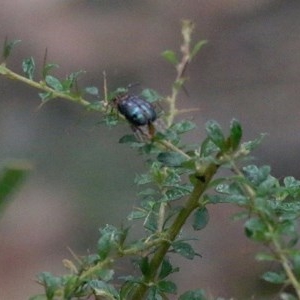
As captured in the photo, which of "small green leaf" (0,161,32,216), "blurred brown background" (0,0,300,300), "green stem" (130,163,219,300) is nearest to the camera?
"small green leaf" (0,161,32,216)

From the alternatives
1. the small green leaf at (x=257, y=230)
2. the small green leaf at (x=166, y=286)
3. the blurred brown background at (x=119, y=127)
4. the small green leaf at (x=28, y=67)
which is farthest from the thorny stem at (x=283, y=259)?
the blurred brown background at (x=119, y=127)

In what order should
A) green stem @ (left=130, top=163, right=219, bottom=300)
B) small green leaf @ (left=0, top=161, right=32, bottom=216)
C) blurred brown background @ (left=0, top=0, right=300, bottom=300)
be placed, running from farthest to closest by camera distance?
blurred brown background @ (left=0, top=0, right=300, bottom=300), green stem @ (left=130, top=163, right=219, bottom=300), small green leaf @ (left=0, top=161, right=32, bottom=216)

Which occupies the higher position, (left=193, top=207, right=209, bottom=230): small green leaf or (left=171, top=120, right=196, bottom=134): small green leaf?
(left=171, top=120, right=196, bottom=134): small green leaf

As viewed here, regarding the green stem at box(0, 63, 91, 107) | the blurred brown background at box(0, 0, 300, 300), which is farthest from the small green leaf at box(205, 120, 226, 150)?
the blurred brown background at box(0, 0, 300, 300)

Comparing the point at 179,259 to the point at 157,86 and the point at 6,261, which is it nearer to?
the point at 6,261

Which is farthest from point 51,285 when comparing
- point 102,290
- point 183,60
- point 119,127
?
point 119,127

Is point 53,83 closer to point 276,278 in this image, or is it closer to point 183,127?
point 183,127

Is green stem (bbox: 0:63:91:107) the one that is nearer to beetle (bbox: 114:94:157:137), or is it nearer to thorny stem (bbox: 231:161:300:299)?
beetle (bbox: 114:94:157:137)
